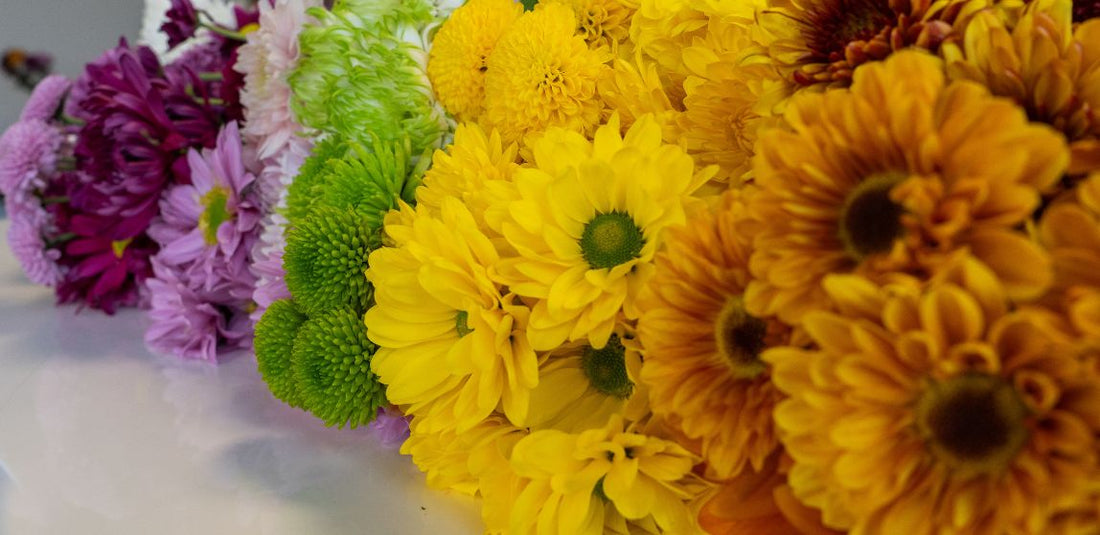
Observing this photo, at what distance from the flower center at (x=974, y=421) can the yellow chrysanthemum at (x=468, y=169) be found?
28 centimetres

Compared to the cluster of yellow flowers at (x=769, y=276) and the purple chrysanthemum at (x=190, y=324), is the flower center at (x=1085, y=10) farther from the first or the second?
the purple chrysanthemum at (x=190, y=324)

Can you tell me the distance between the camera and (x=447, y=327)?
1.55 ft

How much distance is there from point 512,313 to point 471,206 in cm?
8

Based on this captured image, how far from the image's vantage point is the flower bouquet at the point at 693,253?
25cm

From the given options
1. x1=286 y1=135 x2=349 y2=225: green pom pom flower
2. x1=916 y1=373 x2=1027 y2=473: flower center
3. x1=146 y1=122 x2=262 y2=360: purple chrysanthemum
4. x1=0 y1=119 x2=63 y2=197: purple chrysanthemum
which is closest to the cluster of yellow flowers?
x1=916 y1=373 x2=1027 y2=473: flower center

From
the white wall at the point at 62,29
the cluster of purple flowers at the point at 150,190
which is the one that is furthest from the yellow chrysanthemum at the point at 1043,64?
the white wall at the point at 62,29

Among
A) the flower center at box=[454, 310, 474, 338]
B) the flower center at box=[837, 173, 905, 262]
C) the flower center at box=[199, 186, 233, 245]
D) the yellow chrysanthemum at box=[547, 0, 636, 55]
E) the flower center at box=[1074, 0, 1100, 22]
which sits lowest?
the flower center at box=[199, 186, 233, 245]

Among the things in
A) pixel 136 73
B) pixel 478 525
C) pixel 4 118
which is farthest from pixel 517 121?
pixel 4 118

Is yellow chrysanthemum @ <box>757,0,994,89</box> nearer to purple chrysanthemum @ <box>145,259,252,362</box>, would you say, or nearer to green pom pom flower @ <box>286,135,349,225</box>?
green pom pom flower @ <box>286,135,349,225</box>

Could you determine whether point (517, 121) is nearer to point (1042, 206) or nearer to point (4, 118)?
point (1042, 206)

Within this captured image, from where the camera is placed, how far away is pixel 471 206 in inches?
18.5

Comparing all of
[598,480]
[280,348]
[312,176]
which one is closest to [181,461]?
[280,348]

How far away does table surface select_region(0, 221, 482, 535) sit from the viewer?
50 cm

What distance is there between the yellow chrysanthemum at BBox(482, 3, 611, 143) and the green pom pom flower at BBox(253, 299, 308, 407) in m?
0.20
